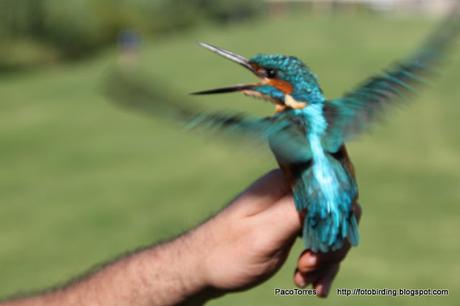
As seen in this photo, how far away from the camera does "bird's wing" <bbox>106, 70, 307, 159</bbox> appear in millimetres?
1778

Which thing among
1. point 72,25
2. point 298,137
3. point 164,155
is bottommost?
point 72,25

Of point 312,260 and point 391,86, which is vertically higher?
point 391,86

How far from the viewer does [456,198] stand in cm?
918

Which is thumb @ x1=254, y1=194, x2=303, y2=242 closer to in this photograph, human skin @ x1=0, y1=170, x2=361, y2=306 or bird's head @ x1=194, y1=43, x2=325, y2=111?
human skin @ x1=0, y1=170, x2=361, y2=306

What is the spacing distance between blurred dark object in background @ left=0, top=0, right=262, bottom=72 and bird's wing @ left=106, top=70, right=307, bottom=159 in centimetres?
1668

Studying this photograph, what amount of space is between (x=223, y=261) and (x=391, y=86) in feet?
1.65

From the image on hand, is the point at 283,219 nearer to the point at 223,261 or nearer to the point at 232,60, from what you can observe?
the point at 223,261

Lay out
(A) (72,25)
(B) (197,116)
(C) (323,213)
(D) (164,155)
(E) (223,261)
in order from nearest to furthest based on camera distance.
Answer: (B) (197,116)
(C) (323,213)
(E) (223,261)
(D) (164,155)
(A) (72,25)

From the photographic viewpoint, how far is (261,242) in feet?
6.53

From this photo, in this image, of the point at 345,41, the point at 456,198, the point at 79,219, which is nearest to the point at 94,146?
the point at 79,219

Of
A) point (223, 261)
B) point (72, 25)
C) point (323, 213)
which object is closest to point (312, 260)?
point (323, 213)

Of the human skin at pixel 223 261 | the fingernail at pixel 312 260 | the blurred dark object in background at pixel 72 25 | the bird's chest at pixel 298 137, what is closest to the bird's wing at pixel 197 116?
the bird's chest at pixel 298 137

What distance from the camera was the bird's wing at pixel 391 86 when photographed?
2002 millimetres

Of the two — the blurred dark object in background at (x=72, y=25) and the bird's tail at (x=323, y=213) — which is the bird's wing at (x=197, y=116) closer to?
the bird's tail at (x=323, y=213)
